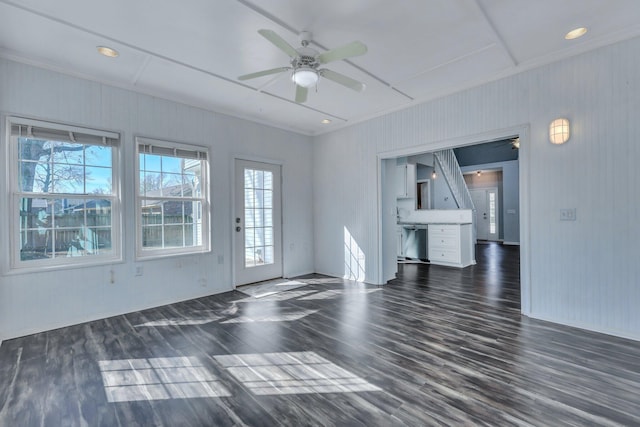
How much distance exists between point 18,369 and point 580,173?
538 centimetres

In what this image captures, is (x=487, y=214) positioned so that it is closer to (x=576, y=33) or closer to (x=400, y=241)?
(x=400, y=241)

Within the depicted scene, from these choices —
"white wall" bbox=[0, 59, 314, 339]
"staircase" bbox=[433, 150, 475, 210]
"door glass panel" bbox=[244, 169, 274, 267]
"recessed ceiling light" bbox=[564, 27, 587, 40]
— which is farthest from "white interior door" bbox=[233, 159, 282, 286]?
"staircase" bbox=[433, 150, 475, 210]

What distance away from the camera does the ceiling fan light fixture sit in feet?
8.50

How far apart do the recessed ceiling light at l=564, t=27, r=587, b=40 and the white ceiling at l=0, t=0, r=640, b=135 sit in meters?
0.06

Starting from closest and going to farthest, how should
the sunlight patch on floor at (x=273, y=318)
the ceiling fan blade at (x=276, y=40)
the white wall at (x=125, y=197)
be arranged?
the ceiling fan blade at (x=276, y=40), the white wall at (x=125, y=197), the sunlight patch on floor at (x=273, y=318)

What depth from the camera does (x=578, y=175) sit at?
9.82ft

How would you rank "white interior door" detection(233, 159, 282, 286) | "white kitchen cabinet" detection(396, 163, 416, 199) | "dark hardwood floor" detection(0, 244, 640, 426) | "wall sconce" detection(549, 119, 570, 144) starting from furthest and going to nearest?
"white kitchen cabinet" detection(396, 163, 416, 199), "white interior door" detection(233, 159, 282, 286), "wall sconce" detection(549, 119, 570, 144), "dark hardwood floor" detection(0, 244, 640, 426)

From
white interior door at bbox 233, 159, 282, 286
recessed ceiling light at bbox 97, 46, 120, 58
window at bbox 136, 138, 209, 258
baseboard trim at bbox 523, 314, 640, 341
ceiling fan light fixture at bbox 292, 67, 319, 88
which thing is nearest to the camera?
ceiling fan light fixture at bbox 292, 67, 319, 88

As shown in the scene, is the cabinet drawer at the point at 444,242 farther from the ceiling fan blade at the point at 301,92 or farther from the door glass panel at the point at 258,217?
the ceiling fan blade at the point at 301,92

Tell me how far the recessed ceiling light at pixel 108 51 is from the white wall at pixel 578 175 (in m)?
3.88

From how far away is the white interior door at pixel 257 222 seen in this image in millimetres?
4824

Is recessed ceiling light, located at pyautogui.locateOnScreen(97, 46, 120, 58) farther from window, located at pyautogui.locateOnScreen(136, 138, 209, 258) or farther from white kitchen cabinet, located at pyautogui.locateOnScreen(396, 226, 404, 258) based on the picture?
white kitchen cabinet, located at pyautogui.locateOnScreen(396, 226, 404, 258)

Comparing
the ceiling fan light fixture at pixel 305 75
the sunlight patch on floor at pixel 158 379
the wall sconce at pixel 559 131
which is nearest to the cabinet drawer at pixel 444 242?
the wall sconce at pixel 559 131

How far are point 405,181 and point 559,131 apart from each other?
13.2ft
